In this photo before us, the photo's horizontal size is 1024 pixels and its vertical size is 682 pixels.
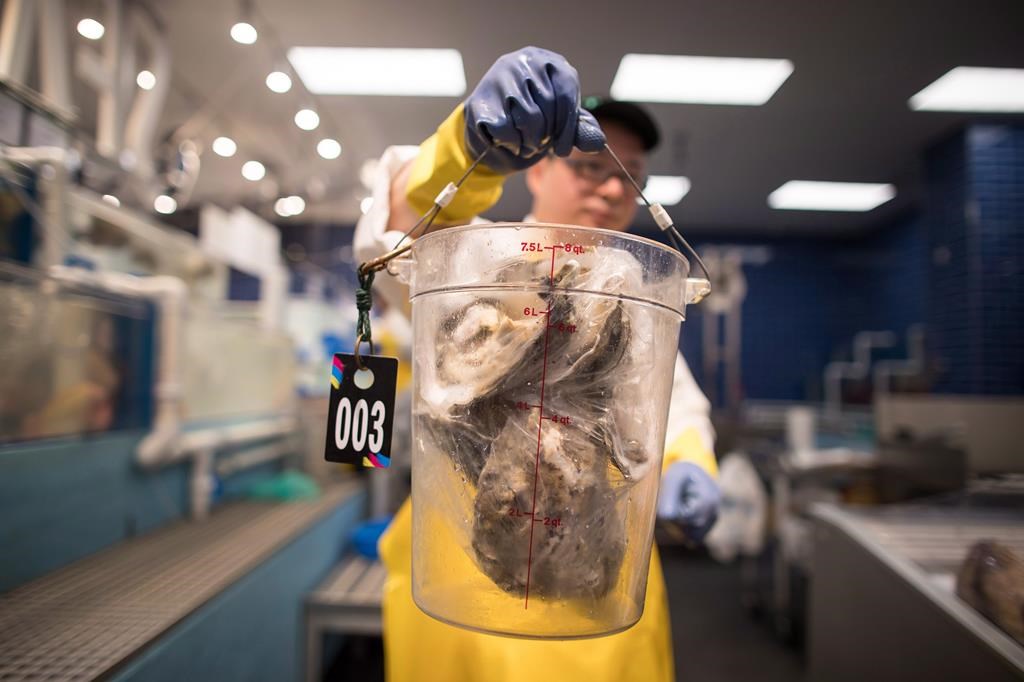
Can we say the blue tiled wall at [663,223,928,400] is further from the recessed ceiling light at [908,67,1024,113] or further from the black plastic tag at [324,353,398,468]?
the black plastic tag at [324,353,398,468]

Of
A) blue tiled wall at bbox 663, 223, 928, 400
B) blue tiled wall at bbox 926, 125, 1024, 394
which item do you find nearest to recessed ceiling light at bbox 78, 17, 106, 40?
blue tiled wall at bbox 926, 125, 1024, 394

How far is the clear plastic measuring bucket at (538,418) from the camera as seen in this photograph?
1.49ft

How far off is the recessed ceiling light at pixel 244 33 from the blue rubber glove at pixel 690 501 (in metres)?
0.92

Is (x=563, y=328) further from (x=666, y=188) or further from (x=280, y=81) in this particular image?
(x=666, y=188)

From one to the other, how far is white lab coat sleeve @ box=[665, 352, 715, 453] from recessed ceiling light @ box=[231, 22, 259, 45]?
2.78 ft

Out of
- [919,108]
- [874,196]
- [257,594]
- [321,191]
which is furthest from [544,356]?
[874,196]

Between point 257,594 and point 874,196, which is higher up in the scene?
point 874,196

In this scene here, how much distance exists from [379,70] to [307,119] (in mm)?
195

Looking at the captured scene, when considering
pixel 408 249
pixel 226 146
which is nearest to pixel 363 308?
pixel 408 249

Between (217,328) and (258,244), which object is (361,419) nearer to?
(217,328)

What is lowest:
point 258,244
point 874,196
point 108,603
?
point 108,603

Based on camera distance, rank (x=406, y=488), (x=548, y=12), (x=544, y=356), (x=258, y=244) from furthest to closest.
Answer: (x=258, y=244)
(x=406, y=488)
(x=548, y=12)
(x=544, y=356)

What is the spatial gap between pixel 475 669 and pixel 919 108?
2.40 m

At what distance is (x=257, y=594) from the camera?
4.29ft
